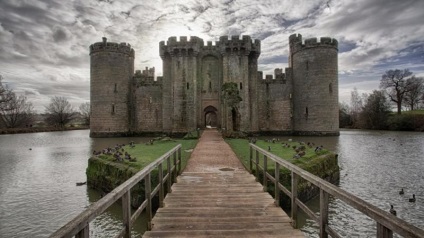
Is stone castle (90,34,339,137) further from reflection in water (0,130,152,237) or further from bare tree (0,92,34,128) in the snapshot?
bare tree (0,92,34,128)

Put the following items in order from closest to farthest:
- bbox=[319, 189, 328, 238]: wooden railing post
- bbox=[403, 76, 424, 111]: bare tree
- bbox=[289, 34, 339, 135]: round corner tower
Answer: bbox=[319, 189, 328, 238]: wooden railing post, bbox=[289, 34, 339, 135]: round corner tower, bbox=[403, 76, 424, 111]: bare tree

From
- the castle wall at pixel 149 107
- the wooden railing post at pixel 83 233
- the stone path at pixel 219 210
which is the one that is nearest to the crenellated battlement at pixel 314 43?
the castle wall at pixel 149 107

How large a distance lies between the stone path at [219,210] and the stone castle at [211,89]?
2637cm

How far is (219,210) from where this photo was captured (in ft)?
20.3

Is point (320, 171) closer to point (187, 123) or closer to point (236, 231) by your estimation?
point (236, 231)

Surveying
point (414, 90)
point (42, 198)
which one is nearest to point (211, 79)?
point (42, 198)

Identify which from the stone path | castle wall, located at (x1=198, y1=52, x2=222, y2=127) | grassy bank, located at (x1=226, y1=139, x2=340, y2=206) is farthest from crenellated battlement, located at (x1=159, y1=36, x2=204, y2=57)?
the stone path

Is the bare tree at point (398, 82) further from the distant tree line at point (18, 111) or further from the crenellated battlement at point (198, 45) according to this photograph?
the distant tree line at point (18, 111)

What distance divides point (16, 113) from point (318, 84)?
6550cm

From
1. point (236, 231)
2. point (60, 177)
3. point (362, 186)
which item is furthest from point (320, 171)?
point (60, 177)

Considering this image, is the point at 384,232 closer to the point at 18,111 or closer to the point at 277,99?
the point at 277,99

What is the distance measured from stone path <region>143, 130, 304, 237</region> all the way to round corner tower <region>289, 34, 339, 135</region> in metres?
29.8

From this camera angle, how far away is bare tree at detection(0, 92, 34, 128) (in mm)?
63231

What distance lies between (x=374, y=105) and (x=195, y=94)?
1543 inches
